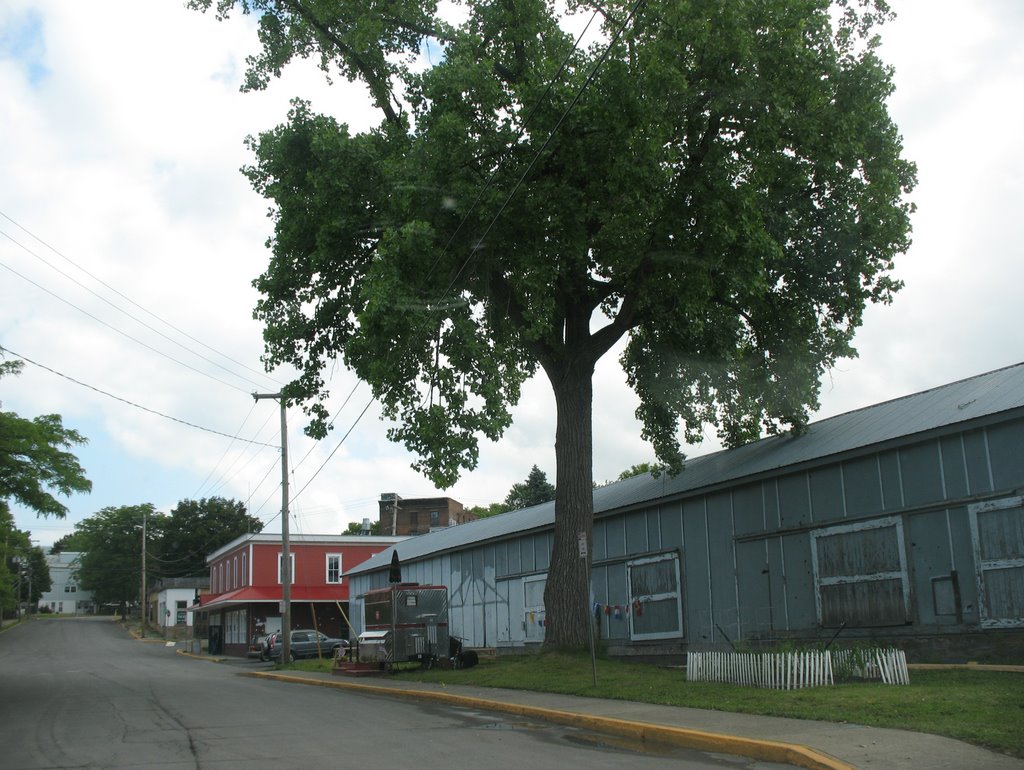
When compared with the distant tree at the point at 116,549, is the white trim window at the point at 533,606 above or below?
below

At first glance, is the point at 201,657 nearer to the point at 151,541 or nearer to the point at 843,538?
the point at 843,538

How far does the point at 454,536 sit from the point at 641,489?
14.4 metres

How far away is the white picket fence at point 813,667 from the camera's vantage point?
14.0 metres

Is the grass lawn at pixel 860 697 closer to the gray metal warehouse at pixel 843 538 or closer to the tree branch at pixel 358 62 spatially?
the gray metal warehouse at pixel 843 538

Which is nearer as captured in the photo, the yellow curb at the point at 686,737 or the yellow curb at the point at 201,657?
the yellow curb at the point at 686,737

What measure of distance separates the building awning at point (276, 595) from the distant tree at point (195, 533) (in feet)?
165

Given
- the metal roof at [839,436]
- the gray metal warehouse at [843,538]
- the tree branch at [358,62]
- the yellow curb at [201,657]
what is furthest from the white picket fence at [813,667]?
the yellow curb at [201,657]

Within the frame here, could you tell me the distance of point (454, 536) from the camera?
125ft

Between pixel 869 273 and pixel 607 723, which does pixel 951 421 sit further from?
pixel 607 723

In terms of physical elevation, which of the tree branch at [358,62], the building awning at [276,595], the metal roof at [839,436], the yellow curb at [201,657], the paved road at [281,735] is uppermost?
the tree branch at [358,62]

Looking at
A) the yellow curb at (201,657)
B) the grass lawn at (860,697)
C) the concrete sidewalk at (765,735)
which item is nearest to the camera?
the concrete sidewalk at (765,735)

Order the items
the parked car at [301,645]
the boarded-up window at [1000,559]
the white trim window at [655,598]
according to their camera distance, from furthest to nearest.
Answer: the parked car at [301,645]
the white trim window at [655,598]
the boarded-up window at [1000,559]

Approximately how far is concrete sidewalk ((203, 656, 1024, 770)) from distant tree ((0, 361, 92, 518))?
11777mm

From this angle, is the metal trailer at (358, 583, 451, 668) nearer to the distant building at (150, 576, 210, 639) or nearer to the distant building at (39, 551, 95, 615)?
the distant building at (150, 576, 210, 639)
